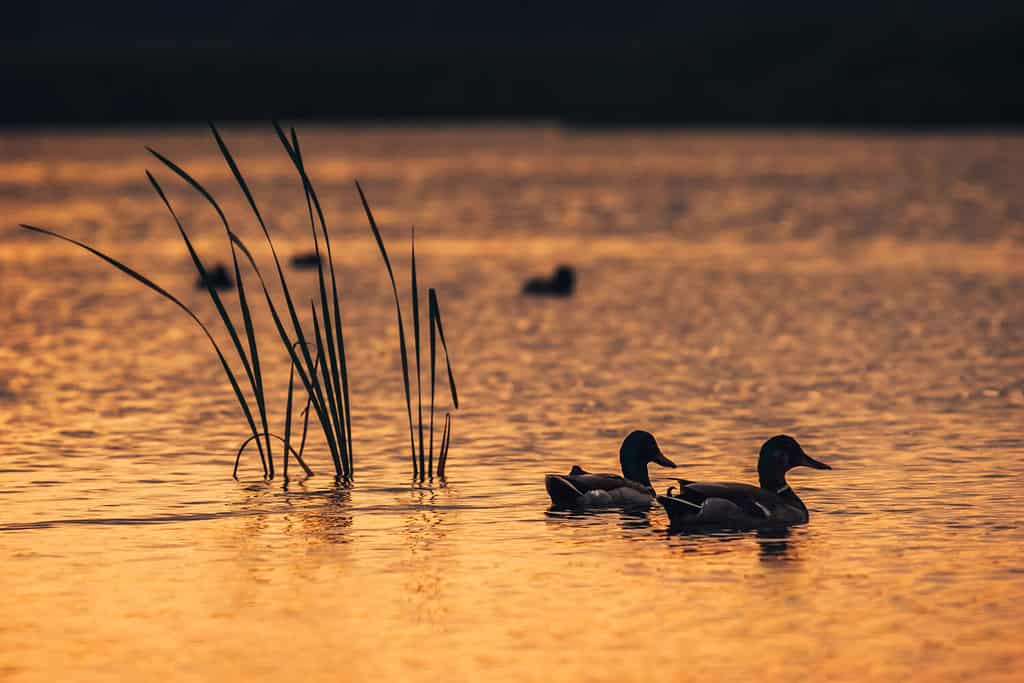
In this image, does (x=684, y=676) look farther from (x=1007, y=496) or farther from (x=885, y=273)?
(x=885, y=273)

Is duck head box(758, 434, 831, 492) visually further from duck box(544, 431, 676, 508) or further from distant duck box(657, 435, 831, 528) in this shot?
duck box(544, 431, 676, 508)

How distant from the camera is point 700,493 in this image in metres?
15.3

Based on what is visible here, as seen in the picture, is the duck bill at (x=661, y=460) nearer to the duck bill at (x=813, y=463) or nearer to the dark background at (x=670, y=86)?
the duck bill at (x=813, y=463)

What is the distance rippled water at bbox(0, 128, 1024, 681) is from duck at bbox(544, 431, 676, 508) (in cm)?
16

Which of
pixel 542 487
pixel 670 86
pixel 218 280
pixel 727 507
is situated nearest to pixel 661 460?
pixel 542 487

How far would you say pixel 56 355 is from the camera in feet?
90.4

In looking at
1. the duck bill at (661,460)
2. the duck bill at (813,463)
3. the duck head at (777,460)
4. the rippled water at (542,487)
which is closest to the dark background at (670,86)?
the rippled water at (542,487)

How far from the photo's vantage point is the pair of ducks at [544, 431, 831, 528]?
50.4ft

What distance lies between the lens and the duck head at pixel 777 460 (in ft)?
52.6

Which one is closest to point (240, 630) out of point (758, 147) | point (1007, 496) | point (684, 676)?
point (684, 676)

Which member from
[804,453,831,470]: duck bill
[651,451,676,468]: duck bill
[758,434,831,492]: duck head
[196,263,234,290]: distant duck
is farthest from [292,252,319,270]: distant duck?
[758,434,831,492]: duck head

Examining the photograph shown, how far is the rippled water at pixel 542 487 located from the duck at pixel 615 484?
0.16 meters

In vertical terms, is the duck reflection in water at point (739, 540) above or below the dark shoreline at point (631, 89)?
below

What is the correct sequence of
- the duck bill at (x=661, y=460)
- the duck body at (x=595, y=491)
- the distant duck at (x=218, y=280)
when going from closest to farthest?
the duck body at (x=595, y=491) < the duck bill at (x=661, y=460) < the distant duck at (x=218, y=280)
